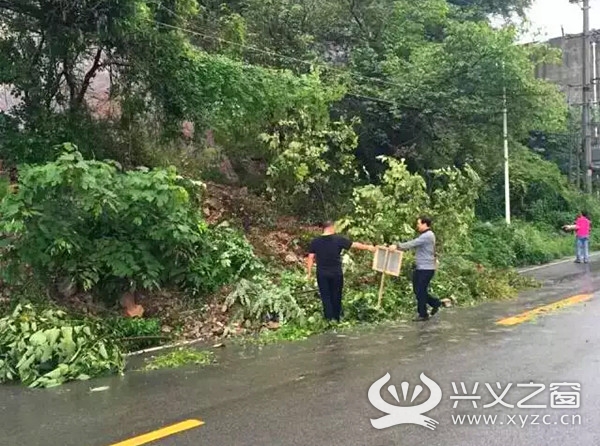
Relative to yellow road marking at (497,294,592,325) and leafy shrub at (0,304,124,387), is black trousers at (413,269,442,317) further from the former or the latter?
leafy shrub at (0,304,124,387)

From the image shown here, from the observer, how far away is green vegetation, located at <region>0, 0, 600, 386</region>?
393 inches

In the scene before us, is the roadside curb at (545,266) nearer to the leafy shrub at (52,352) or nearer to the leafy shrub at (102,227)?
the leafy shrub at (102,227)

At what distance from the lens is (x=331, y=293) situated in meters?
10.6

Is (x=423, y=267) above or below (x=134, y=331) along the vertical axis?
above

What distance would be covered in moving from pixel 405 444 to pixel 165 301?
6.78 metres

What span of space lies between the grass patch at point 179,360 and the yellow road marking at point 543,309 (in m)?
4.56

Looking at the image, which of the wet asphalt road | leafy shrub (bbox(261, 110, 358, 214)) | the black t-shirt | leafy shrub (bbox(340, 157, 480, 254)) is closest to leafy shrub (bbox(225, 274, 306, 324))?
the black t-shirt

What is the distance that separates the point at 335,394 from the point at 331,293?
13.4 feet

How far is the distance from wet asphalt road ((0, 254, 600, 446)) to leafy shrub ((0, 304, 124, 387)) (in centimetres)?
29

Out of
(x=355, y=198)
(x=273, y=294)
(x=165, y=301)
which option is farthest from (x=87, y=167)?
(x=355, y=198)

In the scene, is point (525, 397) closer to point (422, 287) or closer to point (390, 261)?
point (422, 287)

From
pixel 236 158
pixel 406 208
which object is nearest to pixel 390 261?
pixel 406 208

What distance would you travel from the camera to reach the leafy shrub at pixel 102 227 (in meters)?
9.71

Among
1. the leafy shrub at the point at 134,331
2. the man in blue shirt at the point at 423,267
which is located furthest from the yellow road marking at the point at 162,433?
the man in blue shirt at the point at 423,267
